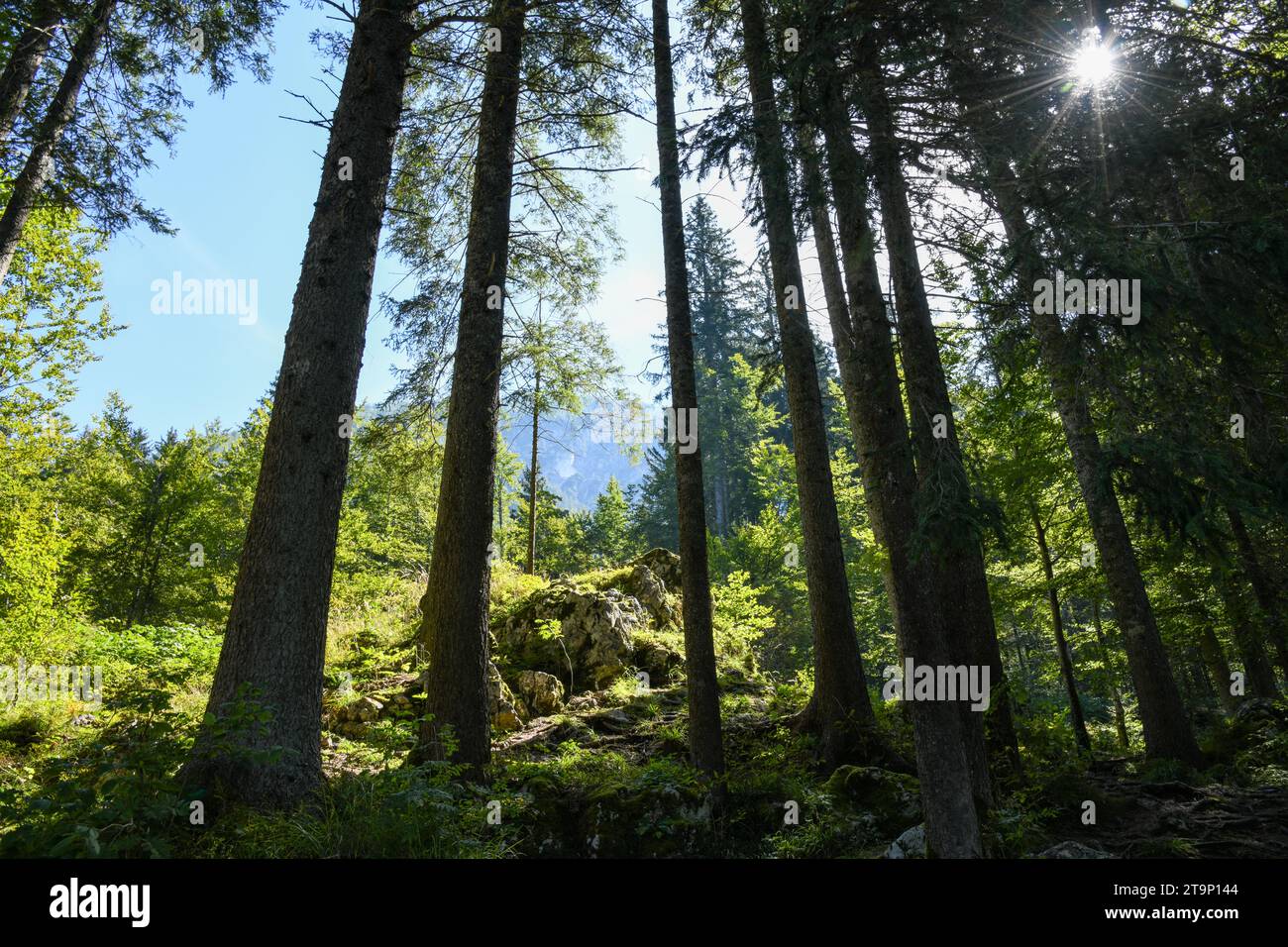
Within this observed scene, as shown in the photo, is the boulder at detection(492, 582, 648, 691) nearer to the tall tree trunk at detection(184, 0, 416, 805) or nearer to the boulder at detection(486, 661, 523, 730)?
the boulder at detection(486, 661, 523, 730)

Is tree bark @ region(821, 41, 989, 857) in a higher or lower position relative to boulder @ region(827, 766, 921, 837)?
higher

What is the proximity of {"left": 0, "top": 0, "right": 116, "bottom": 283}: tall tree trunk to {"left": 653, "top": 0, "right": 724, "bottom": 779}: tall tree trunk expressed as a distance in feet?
29.6

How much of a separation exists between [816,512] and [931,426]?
3317 millimetres

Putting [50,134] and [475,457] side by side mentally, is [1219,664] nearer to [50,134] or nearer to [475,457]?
[475,457]

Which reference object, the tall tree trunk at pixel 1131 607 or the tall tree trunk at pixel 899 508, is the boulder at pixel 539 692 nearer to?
the tall tree trunk at pixel 899 508

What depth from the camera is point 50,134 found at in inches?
355

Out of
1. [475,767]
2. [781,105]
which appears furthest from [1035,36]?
[475,767]

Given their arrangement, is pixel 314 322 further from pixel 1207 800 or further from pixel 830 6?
pixel 1207 800

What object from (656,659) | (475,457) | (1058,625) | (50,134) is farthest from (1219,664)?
(50,134)

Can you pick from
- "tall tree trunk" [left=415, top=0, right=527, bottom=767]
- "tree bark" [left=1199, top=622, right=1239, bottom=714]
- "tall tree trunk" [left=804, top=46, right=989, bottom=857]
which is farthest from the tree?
"tree bark" [left=1199, top=622, right=1239, bottom=714]

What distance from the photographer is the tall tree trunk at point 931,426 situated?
431 centimetres

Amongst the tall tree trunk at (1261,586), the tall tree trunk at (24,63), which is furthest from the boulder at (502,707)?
the tall tree trunk at (24,63)

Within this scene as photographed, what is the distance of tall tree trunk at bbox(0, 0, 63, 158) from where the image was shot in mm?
8641

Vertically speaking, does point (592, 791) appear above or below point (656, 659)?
below
